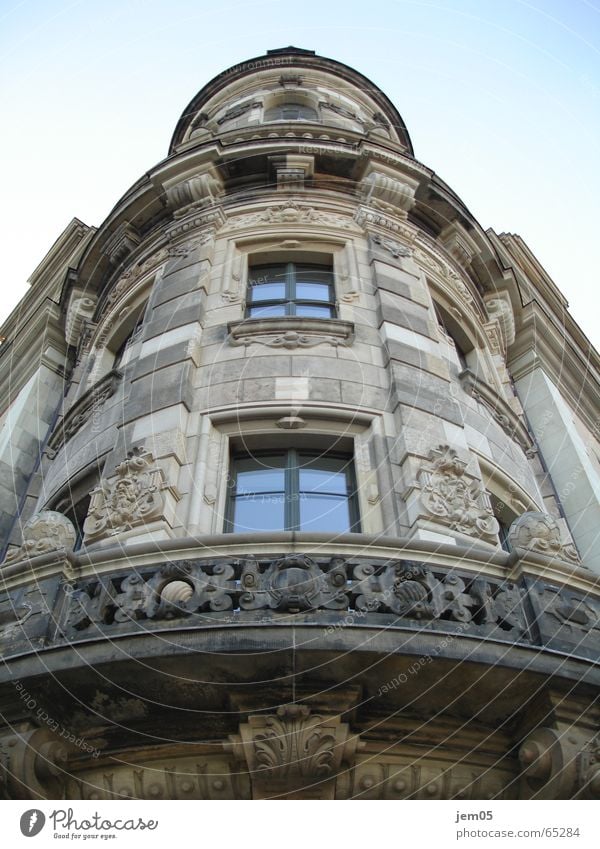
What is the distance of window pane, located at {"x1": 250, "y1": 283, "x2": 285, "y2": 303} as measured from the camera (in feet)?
47.1

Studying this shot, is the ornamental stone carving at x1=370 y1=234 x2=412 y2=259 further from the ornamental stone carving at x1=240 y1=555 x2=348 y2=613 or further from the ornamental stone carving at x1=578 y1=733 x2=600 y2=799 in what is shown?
the ornamental stone carving at x1=578 y1=733 x2=600 y2=799

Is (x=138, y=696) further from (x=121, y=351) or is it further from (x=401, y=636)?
(x=121, y=351)

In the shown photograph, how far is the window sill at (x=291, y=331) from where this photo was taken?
12.1m

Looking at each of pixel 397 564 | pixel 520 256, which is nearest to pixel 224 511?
pixel 397 564

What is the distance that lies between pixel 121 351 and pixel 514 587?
1127 centimetres

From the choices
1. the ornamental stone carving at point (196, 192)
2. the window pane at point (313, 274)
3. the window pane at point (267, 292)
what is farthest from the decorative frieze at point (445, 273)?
the ornamental stone carving at point (196, 192)

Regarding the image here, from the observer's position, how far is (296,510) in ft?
32.7

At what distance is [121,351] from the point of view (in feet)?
54.4

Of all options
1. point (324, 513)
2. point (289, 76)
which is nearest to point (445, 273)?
point (324, 513)

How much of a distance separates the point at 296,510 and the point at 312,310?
5.04m

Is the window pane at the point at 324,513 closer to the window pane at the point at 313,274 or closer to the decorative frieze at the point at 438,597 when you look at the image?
the decorative frieze at the point at 438,597
